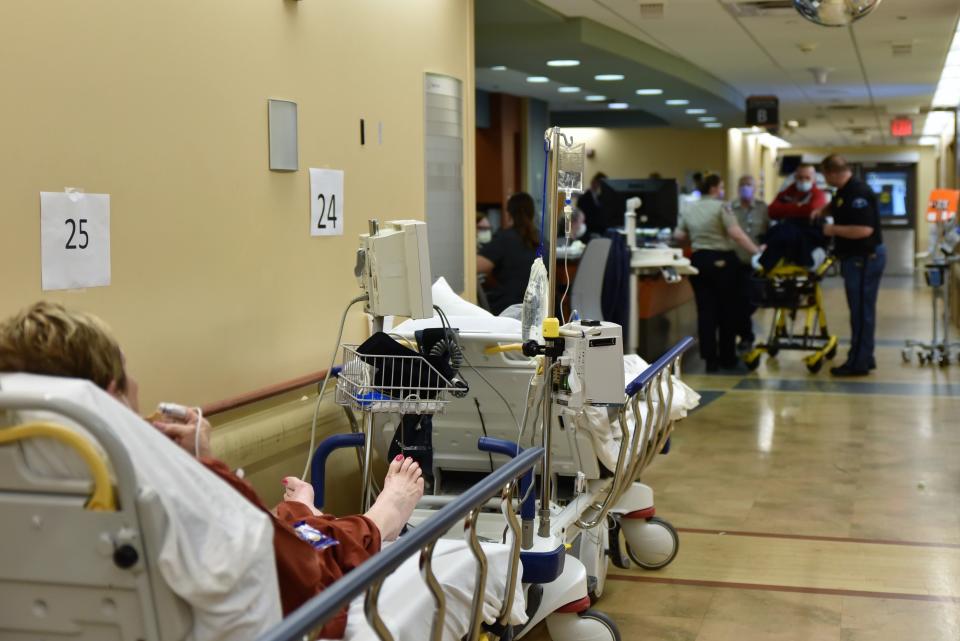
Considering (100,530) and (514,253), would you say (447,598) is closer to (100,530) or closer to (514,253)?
(100,530)

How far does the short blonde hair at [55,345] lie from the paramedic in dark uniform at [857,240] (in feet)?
24.6

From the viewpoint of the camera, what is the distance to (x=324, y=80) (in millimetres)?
4039

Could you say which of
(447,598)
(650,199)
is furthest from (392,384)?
(650,199)

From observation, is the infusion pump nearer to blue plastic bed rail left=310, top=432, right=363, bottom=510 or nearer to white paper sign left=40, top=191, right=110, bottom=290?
blue plastic bed rail left=310, top=432, right=363, bottom=510

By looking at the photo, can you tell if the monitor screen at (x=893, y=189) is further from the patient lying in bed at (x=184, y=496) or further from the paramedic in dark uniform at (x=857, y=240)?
the patient lying in bed at (x=184, y=496)

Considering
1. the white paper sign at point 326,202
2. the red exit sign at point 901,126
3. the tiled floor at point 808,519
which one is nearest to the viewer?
the tiled floor at point 808,519

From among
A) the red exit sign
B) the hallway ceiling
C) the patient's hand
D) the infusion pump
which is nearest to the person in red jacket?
the hallway ceiling

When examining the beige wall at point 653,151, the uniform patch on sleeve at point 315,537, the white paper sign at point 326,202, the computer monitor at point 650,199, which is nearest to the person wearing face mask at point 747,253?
the computer monitor at point 650,199

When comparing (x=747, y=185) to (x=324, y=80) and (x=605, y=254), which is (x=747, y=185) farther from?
(x=324, y=80)

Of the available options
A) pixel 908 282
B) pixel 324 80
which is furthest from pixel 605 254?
pixel 908 282

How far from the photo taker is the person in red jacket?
9773mm

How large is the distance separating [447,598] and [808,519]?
9.65 feet

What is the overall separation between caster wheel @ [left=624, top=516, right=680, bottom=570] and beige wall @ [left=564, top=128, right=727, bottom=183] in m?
13.8

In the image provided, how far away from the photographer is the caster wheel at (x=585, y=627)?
10.9 ft
